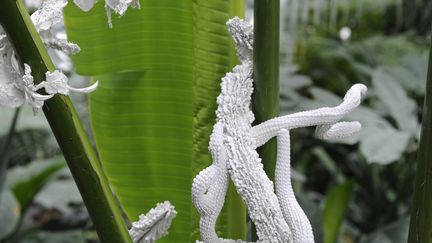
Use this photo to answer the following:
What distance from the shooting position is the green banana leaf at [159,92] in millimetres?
386

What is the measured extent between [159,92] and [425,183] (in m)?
0.19

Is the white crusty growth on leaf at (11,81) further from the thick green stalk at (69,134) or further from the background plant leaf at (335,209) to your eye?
the background plant leaf at (335,209)

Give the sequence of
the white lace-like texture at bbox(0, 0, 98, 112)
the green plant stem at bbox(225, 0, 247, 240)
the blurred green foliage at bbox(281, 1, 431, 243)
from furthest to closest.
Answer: the blurred green foliage at bbox(281, 1, 431, 243), the green plant stem at bbox(225, 0, 247, 240), the white lace-like texture at bbox(0, 0, 98, 112)

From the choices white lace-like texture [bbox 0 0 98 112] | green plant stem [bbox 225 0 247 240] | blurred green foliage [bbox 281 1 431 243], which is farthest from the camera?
blurred green foliage [bbox 281 1 431 243]

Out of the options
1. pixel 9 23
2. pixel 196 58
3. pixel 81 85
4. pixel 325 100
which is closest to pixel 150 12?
pixel 196 58

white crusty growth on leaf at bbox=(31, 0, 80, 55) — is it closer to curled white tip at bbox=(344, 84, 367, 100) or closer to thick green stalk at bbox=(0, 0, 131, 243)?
thick green stalk at bbox=(0, 0, 131, 243)

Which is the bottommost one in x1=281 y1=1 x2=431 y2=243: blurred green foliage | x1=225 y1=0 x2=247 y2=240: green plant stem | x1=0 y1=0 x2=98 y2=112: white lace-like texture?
x1=281 y1=1 x2=431 y2=243: blurred green foliage

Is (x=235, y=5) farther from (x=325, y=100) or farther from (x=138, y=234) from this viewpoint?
(x=325, y=100)

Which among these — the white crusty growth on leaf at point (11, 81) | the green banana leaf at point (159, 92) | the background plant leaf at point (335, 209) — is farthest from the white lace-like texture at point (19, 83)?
the background plant leaf at point (335, 209)

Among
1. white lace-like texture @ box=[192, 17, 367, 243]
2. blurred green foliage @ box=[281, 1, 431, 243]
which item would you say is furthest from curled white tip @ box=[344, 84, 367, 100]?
blurred green foliage @ box=[281, 1, 431, 243]

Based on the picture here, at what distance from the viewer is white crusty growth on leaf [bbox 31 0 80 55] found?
31 cm

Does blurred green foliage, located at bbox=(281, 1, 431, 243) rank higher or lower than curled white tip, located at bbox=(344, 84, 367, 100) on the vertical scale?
lower

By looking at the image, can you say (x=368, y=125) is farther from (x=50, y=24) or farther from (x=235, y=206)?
(x=50, y=24)

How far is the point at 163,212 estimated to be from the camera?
33cm
